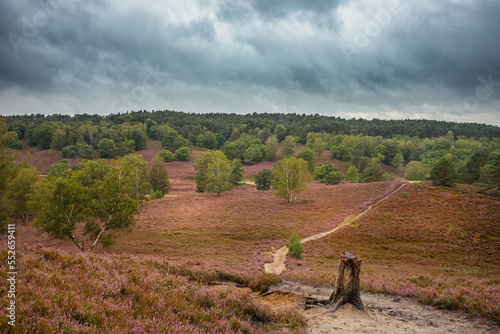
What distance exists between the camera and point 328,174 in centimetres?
7550

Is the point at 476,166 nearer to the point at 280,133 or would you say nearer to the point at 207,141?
the point at 280,133

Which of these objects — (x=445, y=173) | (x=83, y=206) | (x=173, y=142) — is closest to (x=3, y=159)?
(x=83, y=206)

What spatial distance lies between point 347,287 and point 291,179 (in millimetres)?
37266

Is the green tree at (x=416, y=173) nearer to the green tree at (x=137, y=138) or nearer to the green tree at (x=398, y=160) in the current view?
the green tree at (x=398, y=160)

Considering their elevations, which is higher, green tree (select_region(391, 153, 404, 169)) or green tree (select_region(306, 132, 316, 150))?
green tree (select_region(306, 132, 316, 150))

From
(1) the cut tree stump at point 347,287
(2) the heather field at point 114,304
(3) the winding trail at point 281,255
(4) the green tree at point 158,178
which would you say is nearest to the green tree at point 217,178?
(4) the green tree at point 158,178

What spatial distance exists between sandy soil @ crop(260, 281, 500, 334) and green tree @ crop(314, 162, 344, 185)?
222ft

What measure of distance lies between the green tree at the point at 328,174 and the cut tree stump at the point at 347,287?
6928 cm

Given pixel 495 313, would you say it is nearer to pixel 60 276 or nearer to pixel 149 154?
pixel 60 276

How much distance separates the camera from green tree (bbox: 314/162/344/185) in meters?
73.5

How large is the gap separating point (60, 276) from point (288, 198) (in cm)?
4090

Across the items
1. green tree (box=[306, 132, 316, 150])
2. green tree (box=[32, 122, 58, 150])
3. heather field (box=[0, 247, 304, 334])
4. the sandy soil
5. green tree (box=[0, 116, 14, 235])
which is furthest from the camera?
green tree (box=[306, 132, 316, 150])

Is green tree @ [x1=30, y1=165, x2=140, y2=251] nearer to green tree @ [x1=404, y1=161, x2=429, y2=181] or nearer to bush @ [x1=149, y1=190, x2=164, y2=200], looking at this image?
bush @ [x1=149, y1=190, x2=164, y2=200]

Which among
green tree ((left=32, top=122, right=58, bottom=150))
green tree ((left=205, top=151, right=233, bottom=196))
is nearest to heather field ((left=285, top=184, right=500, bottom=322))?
green tree ((left=205, top=151, right=233, bottom=196))
